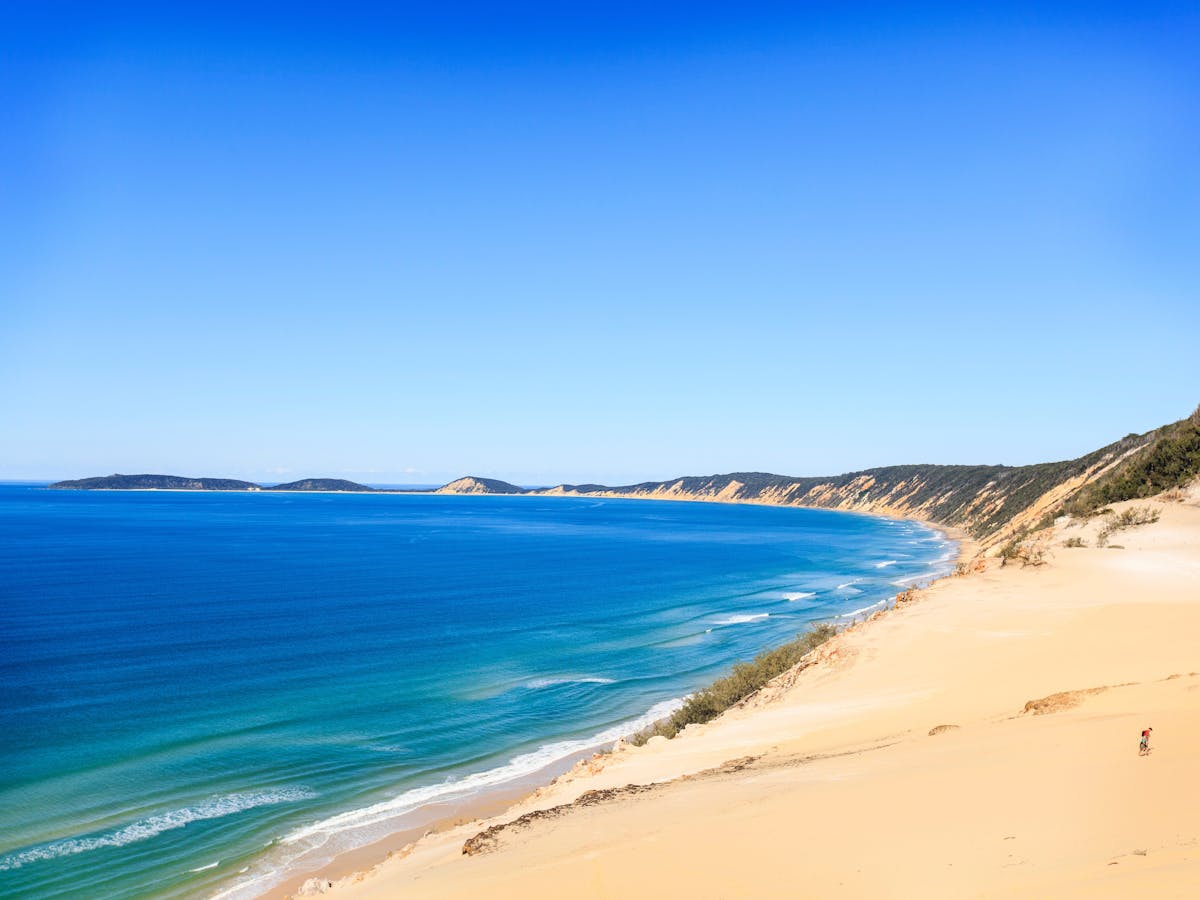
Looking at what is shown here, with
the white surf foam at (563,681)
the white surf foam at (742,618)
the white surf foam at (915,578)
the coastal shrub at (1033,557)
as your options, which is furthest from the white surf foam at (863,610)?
the white surf foam at (563,681)

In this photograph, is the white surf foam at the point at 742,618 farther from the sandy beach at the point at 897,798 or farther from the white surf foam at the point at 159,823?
the white surf foam at the point at 159,823

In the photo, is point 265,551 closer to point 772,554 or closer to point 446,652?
point 446,652

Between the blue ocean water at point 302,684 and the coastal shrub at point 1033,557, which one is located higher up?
the coastal shrub at point 1033,557

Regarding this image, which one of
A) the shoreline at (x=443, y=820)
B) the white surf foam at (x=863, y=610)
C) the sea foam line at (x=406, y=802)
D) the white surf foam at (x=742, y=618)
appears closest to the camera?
the shoreline at (x=443, y=820)

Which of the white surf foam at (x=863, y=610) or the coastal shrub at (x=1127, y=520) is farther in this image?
the white surf foam at (x=863, y=610)

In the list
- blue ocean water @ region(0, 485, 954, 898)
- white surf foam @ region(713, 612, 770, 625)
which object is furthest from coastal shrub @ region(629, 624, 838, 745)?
white surf foam @ region(713, 612, 770, 625)

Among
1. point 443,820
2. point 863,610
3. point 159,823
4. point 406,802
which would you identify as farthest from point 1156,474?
point 159,823

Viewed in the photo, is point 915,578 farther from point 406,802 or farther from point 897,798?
point 897,798

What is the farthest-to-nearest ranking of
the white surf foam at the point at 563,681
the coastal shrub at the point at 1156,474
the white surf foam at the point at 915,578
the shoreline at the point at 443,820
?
the white surf foam at the point at 915,578, the coastal shrub at the point at 1156,474, the white surf foam at the point at 563,681, the shoreline at the point at 443,820
